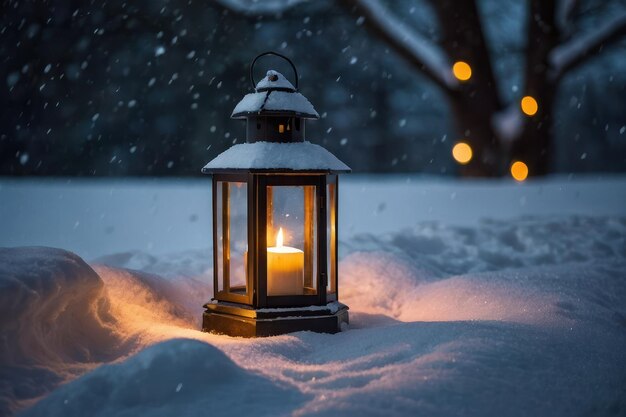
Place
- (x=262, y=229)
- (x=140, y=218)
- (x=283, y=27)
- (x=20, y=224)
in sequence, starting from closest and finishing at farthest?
(x=262, y=229) → (x=20, y=224) → (x=140, y=218) → (x=283, y=27)

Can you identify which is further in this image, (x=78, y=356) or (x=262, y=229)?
(x=262, y=229)

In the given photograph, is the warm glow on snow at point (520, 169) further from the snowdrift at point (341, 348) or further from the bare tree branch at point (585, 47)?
the snowdrift at point (341, 348)

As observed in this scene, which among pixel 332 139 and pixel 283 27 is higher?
pixel 283 27

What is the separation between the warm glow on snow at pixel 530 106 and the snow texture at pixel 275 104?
4.06m

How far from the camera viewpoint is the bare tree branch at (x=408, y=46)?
6.46 metres

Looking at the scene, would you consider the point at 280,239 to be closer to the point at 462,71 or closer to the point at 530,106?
the point at 462,71

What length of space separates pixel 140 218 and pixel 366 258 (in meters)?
1.84

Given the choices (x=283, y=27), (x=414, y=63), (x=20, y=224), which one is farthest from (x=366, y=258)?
(x=283, y=27)

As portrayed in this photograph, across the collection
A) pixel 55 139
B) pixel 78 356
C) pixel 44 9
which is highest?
pixel 44 9

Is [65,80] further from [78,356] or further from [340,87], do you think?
[78,356]

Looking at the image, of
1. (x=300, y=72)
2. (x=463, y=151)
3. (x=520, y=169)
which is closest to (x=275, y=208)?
(x=463, y=151)

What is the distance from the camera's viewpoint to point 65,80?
23.0ft

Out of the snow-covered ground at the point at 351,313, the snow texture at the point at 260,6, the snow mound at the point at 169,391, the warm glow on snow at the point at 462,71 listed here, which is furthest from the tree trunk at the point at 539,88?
the snow mound at the point at 169,391

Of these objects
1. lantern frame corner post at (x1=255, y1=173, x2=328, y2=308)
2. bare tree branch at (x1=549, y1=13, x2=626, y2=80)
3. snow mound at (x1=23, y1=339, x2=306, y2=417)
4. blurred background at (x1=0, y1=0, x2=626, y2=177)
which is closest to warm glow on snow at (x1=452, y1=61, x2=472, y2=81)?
blurred background at (x1=0, y1=0, x2=626, y2=177)
